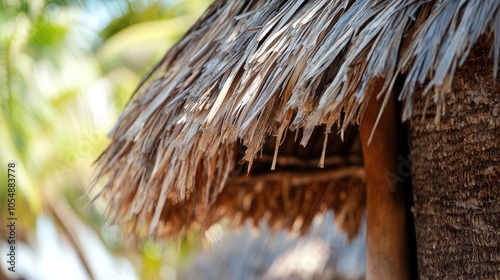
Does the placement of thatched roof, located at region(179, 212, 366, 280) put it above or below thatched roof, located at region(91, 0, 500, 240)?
below

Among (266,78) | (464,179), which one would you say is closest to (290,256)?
(464,179)

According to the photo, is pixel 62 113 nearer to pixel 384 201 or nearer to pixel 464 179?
pixel 384 201

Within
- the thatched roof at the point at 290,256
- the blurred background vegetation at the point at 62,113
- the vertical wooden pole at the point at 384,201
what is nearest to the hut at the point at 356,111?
the vertical wooden pole at the point at 384,201

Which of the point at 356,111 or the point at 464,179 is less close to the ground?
the point at 356,111

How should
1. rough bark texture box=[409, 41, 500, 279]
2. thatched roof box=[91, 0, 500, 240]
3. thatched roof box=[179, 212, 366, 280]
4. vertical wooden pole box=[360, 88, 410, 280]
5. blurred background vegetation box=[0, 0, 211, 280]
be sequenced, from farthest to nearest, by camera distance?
blurred background vegetation box=[0, 0, 211, 280], thatched roof box=[179, 212, 366, 280], vertical wooden pole box=[360, 88, 410, 280], rough bark texture box=[409, 41, 500, 279], thatched roof box=[91, 0, 500, 240]

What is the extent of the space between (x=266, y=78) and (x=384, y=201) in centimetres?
74

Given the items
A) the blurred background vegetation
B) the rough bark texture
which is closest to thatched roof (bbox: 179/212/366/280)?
the blurred background vegetation

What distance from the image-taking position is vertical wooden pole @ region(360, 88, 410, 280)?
235 cm

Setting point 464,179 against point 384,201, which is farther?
point 384,201

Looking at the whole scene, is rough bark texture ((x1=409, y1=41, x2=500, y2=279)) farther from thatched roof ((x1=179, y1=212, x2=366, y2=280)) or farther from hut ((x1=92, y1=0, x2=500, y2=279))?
thatched roof ((x1=179, y1=212, x2=366, y2=280))

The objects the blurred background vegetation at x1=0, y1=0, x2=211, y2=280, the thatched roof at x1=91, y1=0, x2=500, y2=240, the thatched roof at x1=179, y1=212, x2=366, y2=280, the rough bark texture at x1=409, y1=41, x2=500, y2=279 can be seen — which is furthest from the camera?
the blurred background vegetation at x1=0, y1=0, x2=211, y2=280

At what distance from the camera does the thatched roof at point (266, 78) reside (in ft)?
5.34

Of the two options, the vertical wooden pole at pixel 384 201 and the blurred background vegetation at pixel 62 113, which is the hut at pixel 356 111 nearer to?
the vertical wooden pole at pixel 384 201

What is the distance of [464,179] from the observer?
1988mm
